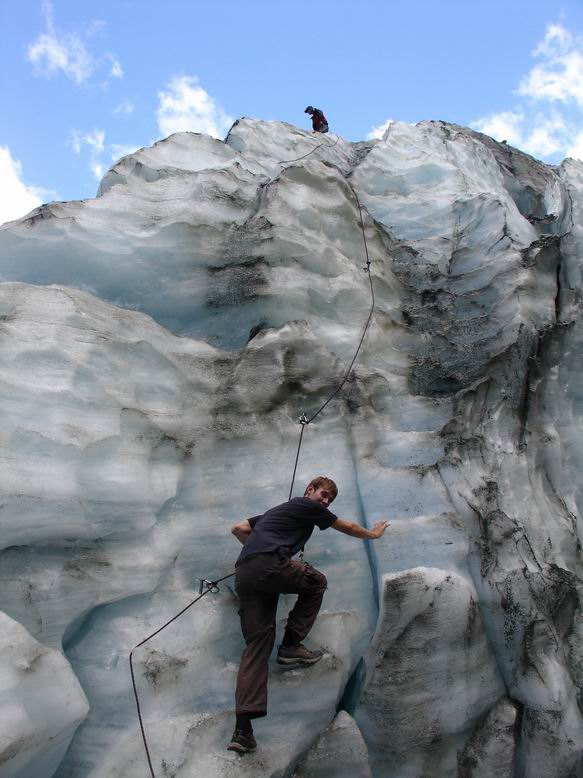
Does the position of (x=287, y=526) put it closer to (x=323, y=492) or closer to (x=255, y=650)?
(x=323, y=492)

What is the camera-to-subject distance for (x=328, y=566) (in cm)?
380

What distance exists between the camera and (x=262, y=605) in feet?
10.3

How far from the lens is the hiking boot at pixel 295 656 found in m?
3.24

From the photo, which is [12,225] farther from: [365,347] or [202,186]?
[365,347]

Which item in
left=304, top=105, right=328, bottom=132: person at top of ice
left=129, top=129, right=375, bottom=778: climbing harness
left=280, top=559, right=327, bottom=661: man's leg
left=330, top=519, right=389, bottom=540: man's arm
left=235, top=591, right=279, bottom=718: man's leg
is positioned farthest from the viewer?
left=304, top=105, right=328, bottom=132: person at top of ice

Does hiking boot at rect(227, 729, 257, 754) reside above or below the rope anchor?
below

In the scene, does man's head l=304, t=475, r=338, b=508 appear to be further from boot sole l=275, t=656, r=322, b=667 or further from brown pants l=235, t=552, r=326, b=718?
boot sole l=275, t=656, r=322, b=667

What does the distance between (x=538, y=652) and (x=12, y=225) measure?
4452mm

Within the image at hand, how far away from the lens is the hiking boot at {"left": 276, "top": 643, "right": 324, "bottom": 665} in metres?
3.24

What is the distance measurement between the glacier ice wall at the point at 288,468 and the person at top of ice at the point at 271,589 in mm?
176

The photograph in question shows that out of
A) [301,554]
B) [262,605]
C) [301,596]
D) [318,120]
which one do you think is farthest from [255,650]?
[318,120]

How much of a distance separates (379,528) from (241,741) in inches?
50.0

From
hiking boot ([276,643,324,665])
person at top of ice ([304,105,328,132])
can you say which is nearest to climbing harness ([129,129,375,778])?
hiking boot ([276,643,324,665])

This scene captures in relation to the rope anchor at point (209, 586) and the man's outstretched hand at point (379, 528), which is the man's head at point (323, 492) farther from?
the rope anchor at point (209, 586)
